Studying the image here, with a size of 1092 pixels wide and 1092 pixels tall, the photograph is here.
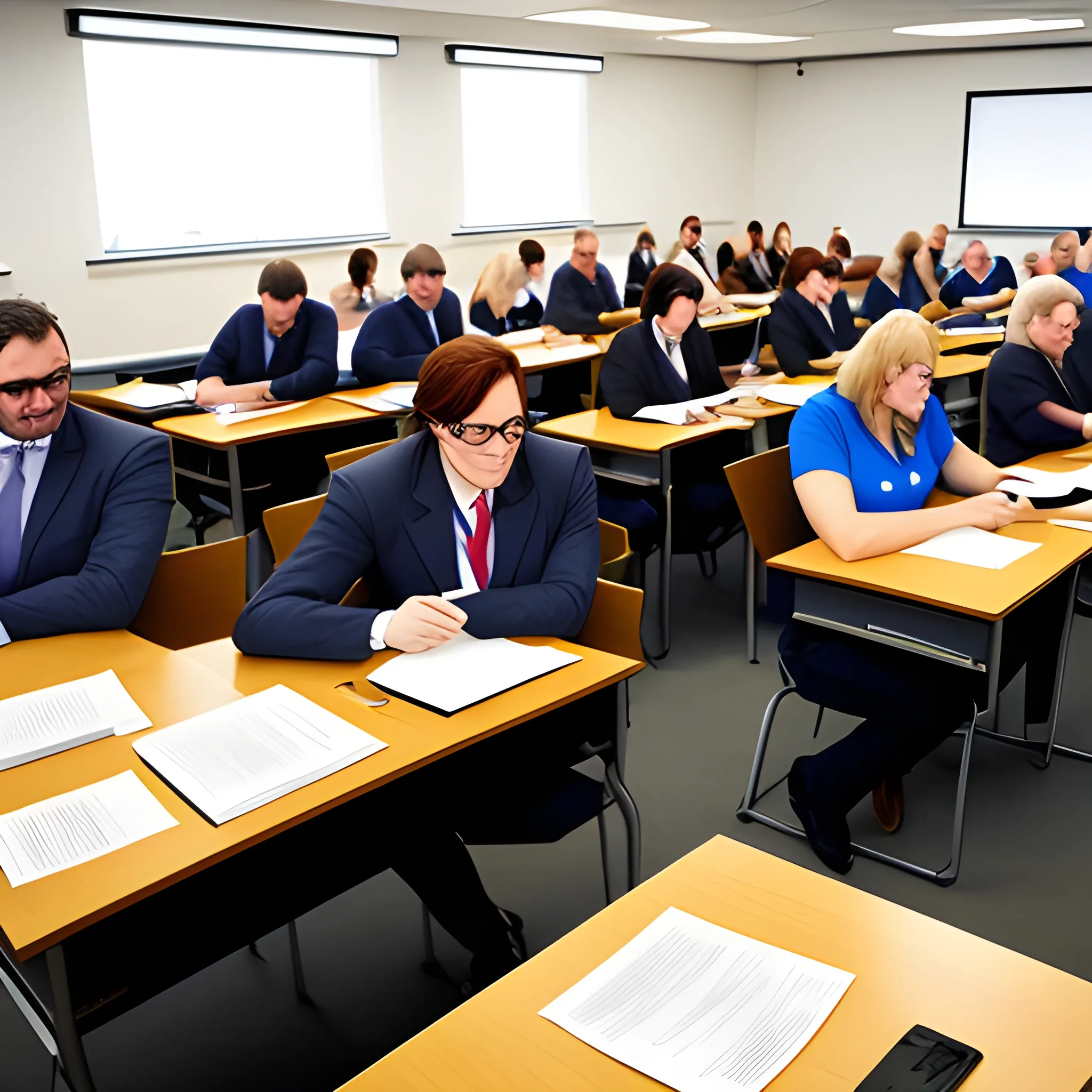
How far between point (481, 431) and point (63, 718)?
904mm

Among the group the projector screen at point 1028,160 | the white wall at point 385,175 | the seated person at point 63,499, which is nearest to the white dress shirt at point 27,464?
the seated person at point 63,499

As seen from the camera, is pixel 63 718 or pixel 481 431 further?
pixel 481 431

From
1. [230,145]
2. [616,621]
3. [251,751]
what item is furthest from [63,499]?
[230,145]

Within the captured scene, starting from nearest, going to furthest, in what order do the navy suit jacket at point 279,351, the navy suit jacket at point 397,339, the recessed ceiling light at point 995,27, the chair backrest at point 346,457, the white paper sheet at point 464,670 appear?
the white paper sheet at point 464,670
the chair backrest at point 346,457
the navy suit jacket at point 279,351
the navy suit jacket at point 397,339
the recessed ceiling light at point 995,27

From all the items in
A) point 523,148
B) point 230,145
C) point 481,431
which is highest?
point 523,148

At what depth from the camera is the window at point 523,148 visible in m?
10.0

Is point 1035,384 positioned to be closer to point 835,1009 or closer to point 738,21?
point 835,1009

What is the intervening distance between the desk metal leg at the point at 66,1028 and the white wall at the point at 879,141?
12155 millimetres

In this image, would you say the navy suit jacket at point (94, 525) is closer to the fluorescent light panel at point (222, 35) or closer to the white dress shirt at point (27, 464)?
the white dress shirt at point (27, 464)

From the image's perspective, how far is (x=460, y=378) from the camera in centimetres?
209

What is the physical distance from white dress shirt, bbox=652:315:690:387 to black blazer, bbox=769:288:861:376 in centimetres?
74

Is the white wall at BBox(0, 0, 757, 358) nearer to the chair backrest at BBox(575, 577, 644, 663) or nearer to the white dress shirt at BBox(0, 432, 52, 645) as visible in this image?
the white dress shirt at BBox(0, 432, 52, 645)

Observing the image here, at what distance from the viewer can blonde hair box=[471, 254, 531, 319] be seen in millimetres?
6566

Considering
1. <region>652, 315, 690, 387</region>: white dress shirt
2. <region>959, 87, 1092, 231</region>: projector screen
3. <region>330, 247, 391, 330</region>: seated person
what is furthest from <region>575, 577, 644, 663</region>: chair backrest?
<region>959, 87, 1092, 231</region>: projector screen
